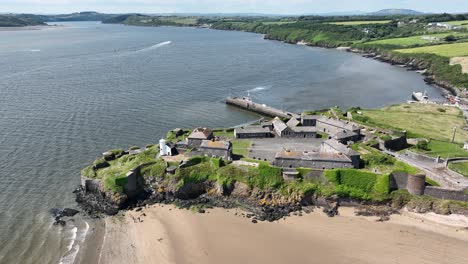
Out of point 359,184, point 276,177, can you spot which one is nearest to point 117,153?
point 276,177

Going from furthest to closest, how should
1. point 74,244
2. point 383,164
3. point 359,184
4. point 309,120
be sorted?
1. point 309,120
2. point 383,164
3. point 359,184
4. point 74,244

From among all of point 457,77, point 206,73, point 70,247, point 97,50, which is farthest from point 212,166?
point 97,50

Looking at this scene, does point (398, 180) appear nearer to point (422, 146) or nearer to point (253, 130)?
point (422, 146)

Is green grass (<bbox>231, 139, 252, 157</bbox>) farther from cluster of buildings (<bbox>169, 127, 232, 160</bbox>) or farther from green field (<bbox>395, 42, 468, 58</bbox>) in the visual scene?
green field (<bbox>395, 42, 468, 58</bbox>)

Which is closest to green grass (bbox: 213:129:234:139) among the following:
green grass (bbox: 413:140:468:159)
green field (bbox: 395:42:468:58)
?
green grass (bbox: 413:140:468:159)

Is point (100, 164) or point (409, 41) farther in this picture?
point (409, 41)

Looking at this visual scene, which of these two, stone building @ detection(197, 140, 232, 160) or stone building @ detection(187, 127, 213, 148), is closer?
stone building @ detection(197, 140, 232, 160)
